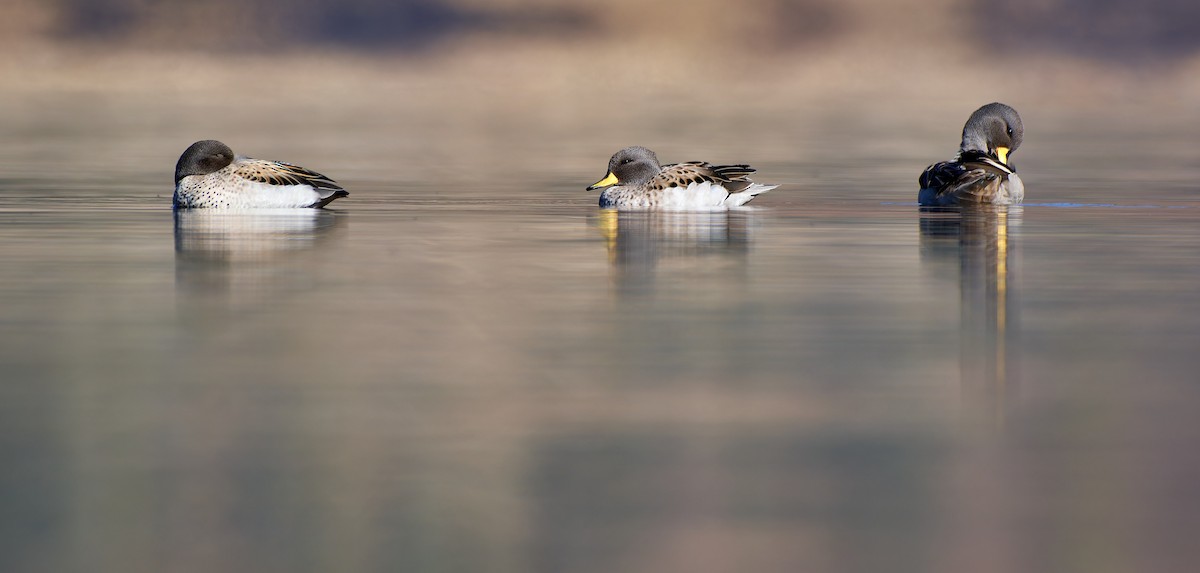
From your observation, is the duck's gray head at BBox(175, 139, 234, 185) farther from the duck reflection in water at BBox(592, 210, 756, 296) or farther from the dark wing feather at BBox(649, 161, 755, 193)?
the dark wing feather at BBox(649, 161, 755, 193)

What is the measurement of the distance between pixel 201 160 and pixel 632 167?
3.64m

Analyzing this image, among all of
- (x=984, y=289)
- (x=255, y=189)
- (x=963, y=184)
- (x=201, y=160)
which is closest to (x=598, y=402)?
(x=984, y=289)

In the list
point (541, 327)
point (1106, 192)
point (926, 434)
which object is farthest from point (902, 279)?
point (1106, 192)

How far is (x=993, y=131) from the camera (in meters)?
20.0

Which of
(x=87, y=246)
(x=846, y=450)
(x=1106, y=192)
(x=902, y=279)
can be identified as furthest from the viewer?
(x=1106, y=192)

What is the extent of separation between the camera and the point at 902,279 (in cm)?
1089

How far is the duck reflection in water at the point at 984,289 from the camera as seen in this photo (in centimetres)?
716

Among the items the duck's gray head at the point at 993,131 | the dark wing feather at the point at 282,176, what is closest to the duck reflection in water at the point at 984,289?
the duck's gray head at the point at 993,131

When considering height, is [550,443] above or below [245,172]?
below

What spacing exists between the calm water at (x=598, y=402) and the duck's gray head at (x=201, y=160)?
3468 millimetres

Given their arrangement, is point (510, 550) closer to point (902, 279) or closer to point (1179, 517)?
point (1179, 517)

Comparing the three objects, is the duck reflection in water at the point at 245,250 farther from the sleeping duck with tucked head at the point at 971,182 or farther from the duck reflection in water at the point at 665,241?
the sleeping duck with tucked head at the point at 971,182

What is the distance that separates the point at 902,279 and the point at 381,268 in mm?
2823

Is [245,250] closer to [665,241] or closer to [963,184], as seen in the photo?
[665,241]
